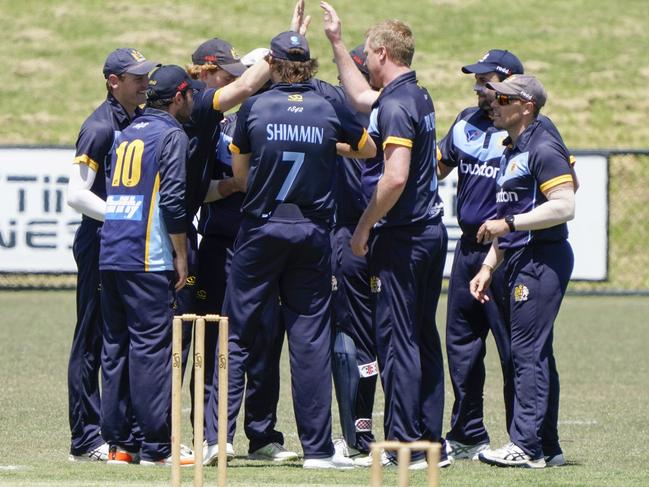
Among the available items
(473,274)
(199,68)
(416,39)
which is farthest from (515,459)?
(416,39)

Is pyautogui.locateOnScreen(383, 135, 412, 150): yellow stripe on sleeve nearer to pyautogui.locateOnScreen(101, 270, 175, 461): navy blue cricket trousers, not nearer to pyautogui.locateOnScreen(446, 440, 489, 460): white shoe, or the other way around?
pyautogui.locateOnScreen(101, 270, 175, 461): navy blue cricket trousers

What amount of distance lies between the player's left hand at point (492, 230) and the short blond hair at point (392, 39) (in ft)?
3.31

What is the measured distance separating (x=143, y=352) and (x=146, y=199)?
824 millimetres

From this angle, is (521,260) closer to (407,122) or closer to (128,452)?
(407,122)

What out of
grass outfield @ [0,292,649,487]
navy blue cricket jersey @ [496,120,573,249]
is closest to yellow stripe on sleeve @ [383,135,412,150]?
navy blue cricket jersey @ [496,120,573,249]

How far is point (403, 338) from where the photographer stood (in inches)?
309

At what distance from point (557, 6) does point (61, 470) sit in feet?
89.0

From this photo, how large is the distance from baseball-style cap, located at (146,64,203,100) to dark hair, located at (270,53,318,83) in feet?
1.73

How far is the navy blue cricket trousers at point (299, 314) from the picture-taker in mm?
7719

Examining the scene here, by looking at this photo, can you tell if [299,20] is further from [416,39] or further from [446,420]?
[416,39]

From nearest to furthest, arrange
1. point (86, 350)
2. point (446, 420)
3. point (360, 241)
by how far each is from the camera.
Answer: point (360, 241)
point (86, 350)
point (446, 420)

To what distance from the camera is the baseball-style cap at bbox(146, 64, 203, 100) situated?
25.8 feet

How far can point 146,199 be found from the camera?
7.75 metres

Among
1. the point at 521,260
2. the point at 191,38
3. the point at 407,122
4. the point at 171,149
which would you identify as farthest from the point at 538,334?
the point at 191,38
